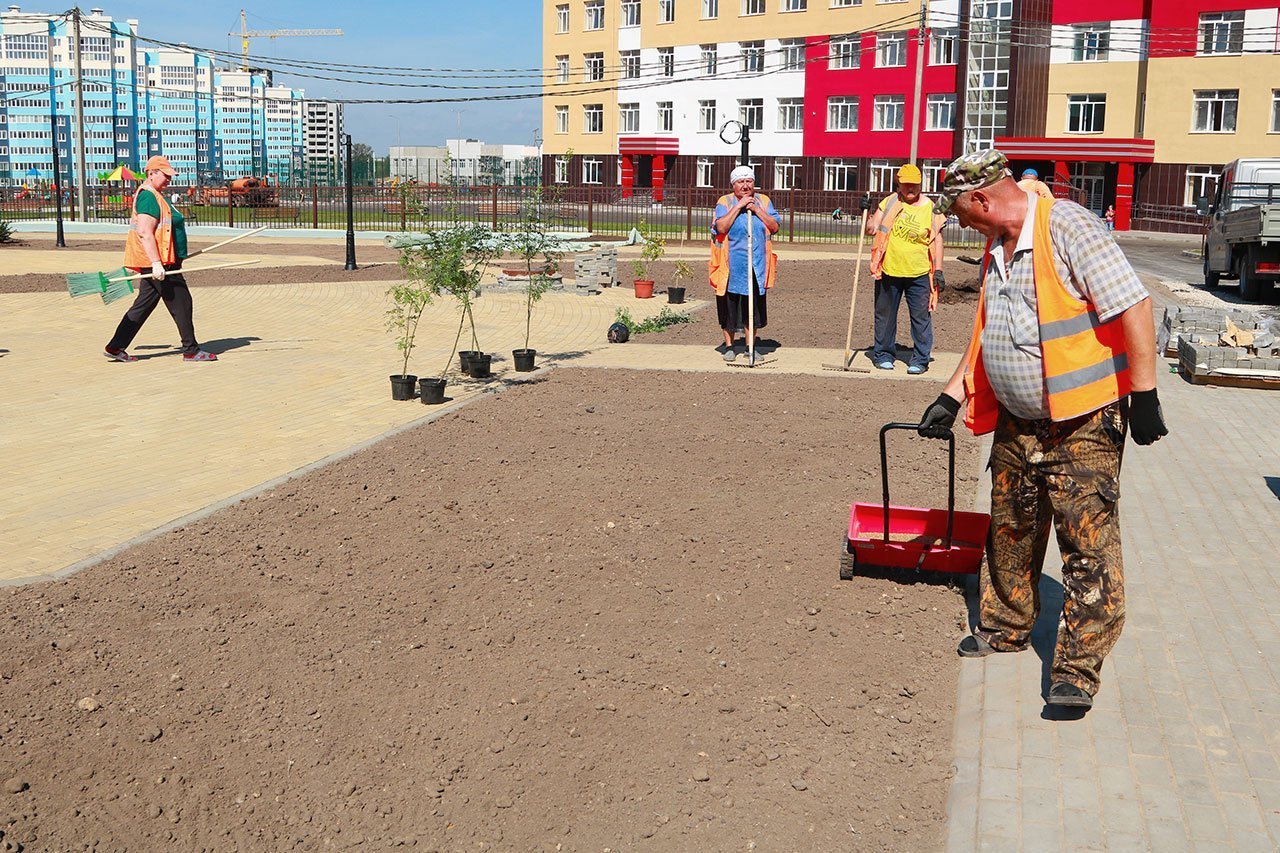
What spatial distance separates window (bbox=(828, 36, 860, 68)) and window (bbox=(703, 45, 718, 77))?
7.41 meters

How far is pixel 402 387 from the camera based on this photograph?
1012 cm

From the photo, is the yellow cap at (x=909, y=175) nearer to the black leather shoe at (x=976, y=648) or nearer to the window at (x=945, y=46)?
the black leather shoe at (x=976, y=648)

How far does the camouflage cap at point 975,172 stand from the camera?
4.41m

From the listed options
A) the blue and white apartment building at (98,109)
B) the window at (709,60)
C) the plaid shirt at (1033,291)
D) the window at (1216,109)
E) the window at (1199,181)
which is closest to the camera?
the plaid shirt at (1033,291)

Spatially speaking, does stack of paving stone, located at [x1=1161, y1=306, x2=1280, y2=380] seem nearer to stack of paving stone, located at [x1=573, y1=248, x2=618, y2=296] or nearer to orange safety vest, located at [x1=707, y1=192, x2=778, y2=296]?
orange safety vest, located at [x1=707, y1=192, x2=778, y2=296]

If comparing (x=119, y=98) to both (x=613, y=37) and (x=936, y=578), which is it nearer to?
(x=613, y=37)

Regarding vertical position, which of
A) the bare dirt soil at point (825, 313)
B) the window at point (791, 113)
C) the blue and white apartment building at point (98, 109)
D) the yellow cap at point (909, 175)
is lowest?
the bare dirt soil at point (825, 313)

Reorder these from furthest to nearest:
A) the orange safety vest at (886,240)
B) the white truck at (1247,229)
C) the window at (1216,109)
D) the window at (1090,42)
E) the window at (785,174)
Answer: the window at (785,174) → the window at (1090,42) → the window at (1216,109) → the white truck at (1247,229) → the orange safety vest at (886,240)

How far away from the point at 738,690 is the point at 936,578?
5.46ft

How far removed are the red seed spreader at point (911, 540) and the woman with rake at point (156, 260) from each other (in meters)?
7.94

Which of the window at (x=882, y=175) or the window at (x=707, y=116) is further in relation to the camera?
the window at (x=707, y=116)

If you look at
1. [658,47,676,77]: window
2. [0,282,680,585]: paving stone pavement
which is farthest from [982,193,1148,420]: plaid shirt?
[658,47,676,77]: window

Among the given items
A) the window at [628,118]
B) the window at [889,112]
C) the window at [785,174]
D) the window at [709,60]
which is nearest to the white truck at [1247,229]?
the window at [889,112]

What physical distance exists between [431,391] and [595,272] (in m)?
9.40
